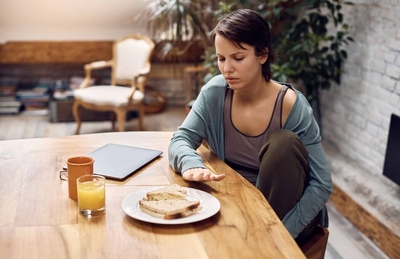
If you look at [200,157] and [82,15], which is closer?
[200,157]

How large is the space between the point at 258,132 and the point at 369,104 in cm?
168

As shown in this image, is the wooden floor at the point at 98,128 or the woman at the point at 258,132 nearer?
the woman at the point at 258,132

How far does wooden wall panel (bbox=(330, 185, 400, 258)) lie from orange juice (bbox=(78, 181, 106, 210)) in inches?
68.1

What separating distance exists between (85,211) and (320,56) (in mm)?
2621

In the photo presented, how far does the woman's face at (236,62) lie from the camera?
5.83 feet

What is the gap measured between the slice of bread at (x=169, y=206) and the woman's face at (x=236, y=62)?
0.55 metres

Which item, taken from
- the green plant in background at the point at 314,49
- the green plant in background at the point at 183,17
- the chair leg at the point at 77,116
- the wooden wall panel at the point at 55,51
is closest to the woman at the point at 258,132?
the green plant in background at the point at 314,49

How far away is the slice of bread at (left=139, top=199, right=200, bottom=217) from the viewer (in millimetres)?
1338

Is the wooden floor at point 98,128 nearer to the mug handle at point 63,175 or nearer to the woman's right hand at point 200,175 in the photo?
the woman's right hand at point 200,175

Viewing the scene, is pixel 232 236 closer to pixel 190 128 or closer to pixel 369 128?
pixel 190 128

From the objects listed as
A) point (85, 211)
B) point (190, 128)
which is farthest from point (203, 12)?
point (85, 211)

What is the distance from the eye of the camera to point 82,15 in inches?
202

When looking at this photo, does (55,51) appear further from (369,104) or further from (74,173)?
(74,173)

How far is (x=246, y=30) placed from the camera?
5.81ft
